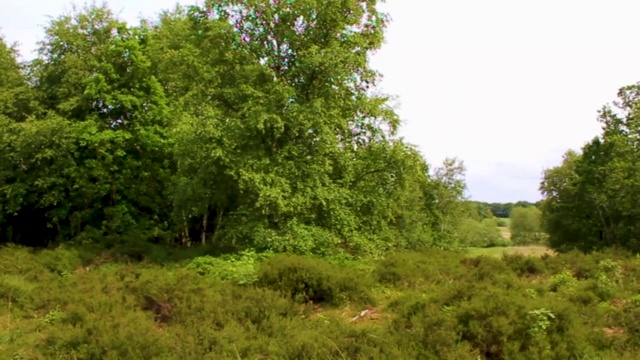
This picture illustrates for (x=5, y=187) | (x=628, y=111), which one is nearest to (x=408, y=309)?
(x=5, y=187)

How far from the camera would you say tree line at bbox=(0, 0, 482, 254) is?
1452 cm

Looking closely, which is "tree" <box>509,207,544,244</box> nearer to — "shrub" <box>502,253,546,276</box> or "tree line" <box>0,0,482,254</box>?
"tree line" <box>0,0,482,254</box>

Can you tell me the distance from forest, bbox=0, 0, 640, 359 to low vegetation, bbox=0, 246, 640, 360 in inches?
1.3

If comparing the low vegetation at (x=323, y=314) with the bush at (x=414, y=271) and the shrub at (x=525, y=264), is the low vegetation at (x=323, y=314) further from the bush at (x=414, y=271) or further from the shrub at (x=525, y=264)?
the shrub at (x=525, y=264)

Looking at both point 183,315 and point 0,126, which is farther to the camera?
point 0,126

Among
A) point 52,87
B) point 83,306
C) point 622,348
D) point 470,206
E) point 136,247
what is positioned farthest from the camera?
point 470,206

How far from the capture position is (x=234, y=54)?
1573 cm

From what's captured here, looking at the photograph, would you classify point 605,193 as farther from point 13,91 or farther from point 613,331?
point 13,91

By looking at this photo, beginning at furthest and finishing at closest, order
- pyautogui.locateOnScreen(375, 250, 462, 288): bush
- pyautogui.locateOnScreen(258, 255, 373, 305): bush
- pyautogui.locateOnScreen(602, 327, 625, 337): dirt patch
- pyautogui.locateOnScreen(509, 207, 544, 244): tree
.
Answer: pyautogui.locateOnScreen(509, 207, 544, 244): tree < pyautogui.locateOnScreen(375, 250, 462, 288): bush < pyautogui.locateOnScreen(258, 255, 373, 305): bush < pyautogui.locateOnScreen(602, 327, 625, 337): dirt patch

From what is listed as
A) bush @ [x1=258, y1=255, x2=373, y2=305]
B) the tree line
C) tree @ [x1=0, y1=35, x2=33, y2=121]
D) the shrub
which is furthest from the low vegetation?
tree @ [x1=0, y1=35, x2=33, y2=121]

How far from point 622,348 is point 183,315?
5.47 meters

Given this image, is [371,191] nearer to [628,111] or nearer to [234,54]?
[234,54]

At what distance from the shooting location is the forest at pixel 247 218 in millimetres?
6000

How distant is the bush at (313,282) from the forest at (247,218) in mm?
34
